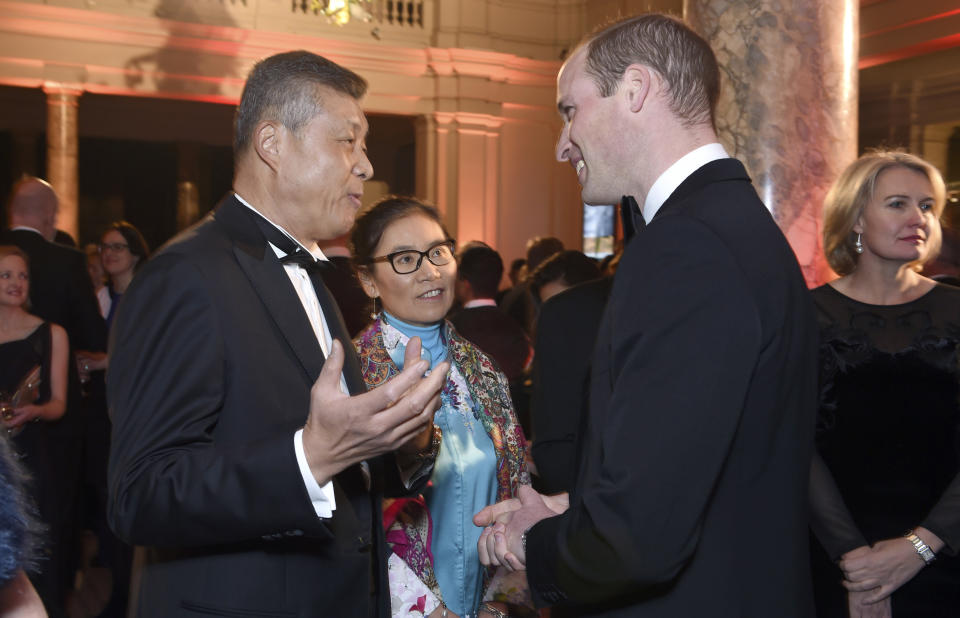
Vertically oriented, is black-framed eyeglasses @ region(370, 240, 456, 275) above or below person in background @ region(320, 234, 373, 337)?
above

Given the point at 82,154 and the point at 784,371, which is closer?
the point at 784,371

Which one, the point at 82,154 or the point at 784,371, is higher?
the point at 82,154

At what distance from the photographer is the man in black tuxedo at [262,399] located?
149 cm

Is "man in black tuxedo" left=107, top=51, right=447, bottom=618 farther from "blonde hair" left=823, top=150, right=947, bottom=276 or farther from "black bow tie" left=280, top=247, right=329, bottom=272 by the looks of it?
"blonde hair" left=823, top=150, right=947, bottom=276

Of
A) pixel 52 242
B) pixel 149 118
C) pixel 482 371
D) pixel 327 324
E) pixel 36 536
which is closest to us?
pixel 36 536

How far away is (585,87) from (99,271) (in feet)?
22.3

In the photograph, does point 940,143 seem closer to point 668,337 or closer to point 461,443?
point 461,443

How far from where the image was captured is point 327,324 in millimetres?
2041

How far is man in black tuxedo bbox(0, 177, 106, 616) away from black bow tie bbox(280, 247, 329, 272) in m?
2.94

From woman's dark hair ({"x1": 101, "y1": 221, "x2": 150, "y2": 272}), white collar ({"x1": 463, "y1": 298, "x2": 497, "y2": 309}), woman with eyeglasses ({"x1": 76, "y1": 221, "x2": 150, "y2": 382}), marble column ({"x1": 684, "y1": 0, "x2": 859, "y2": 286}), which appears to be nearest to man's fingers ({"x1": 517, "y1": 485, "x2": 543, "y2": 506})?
marble column ({"x1": 684, "y1": 0, "x2": 859, "y2": 286})

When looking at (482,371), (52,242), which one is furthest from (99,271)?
(482,371)

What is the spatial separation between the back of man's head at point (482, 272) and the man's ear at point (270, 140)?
9.73 feet

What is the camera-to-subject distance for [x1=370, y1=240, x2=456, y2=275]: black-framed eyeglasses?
110 inches

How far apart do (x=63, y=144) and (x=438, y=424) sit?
30.6 ft
